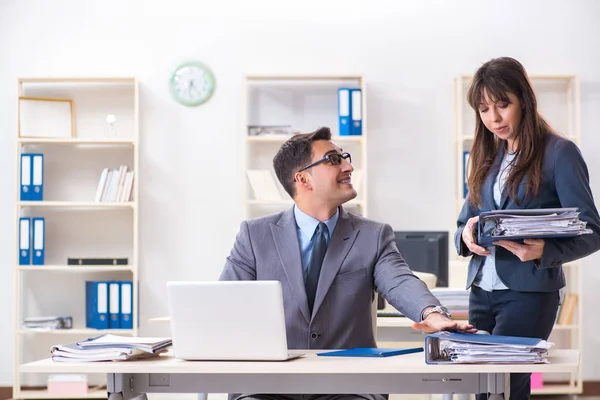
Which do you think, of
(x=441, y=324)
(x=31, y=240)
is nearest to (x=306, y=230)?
(x=441, y=324)

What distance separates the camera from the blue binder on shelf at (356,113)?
16.6 ft

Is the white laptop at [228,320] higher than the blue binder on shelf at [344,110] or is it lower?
lower

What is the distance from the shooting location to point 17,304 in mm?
5035

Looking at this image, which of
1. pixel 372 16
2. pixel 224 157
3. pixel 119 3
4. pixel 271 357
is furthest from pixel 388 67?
pixel 271 357

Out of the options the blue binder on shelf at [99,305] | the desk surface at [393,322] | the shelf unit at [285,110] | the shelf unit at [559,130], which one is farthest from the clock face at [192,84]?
the desk surface at [393,322]

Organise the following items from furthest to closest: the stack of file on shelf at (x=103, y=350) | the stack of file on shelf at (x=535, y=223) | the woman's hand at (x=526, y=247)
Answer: the woman's hand at (x=526, y=247)
the stack of file on shelf at (x=535, y=223)
the stack of file on shelf at (x=103, y=350)

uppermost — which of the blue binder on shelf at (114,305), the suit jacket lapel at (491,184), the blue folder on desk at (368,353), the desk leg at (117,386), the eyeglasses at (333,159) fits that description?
the eyeglasses at (333,159)

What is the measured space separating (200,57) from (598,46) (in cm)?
262

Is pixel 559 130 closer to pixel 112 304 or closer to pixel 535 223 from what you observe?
pixel 112 304

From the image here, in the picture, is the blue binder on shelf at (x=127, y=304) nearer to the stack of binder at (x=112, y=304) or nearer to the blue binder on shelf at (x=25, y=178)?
the stack of binder at (x=112, y=304)

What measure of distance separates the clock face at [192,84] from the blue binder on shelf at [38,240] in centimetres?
118

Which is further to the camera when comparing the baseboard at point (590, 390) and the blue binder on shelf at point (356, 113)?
the baseboard at point (590, 390)

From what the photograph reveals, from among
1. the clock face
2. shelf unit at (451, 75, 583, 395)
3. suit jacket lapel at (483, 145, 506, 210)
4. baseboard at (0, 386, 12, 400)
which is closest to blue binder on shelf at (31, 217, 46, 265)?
baseboard at (0, 386, 12, 400)

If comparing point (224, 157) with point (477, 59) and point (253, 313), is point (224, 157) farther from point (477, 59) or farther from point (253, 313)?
point (253, 313)
